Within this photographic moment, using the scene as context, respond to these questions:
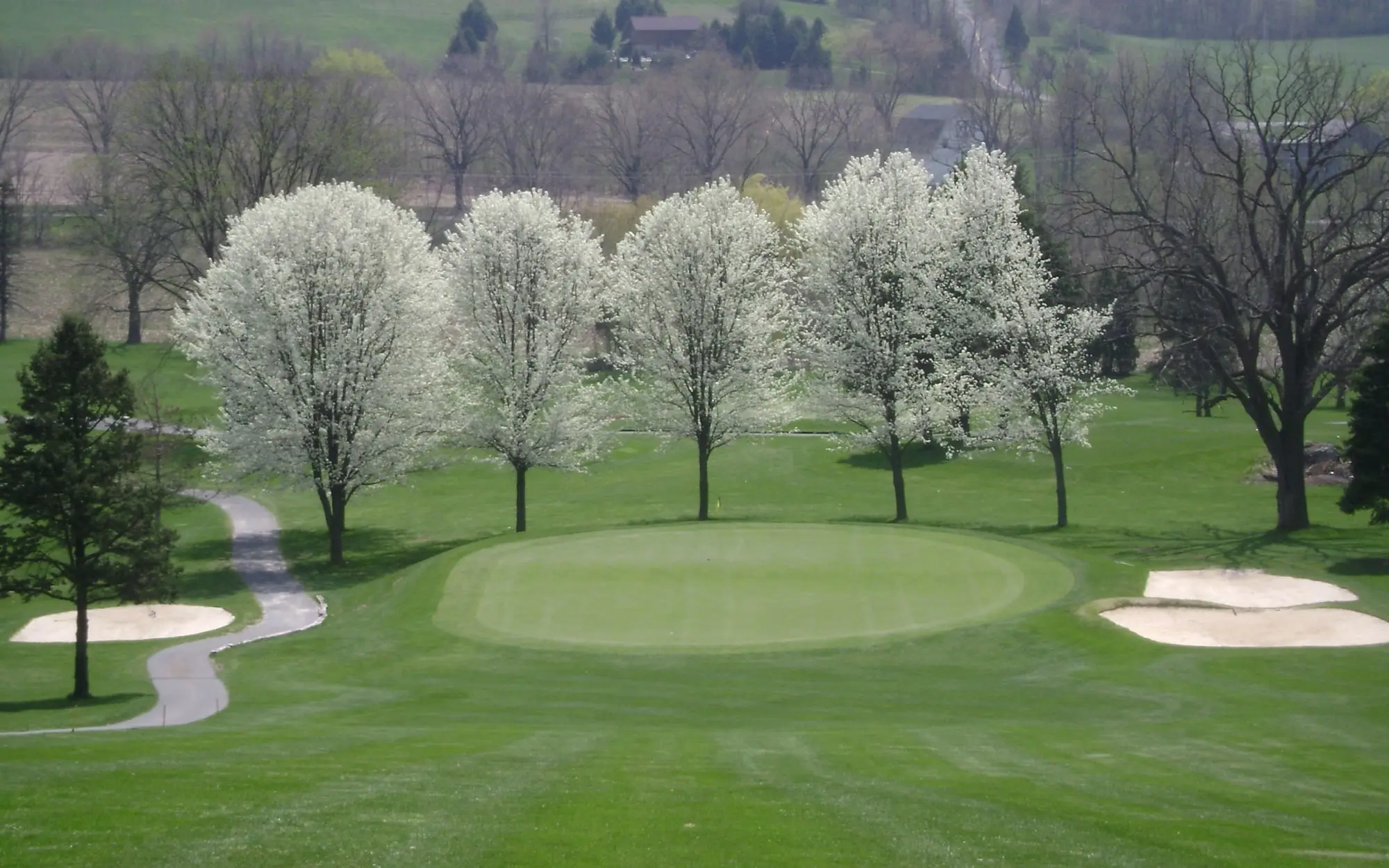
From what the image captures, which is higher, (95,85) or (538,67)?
(538,67)

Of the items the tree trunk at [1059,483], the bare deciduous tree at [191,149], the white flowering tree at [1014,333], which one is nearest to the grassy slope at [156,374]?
the bare deciduous tree at [191,149]

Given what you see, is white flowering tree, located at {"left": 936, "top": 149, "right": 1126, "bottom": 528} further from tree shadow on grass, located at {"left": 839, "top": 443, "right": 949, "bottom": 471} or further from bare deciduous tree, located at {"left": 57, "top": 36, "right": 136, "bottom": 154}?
bare deciduous tree, located at {"left": 57, "top": 36, "right": 136, "bottom": 154}

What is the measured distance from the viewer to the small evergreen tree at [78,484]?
27.2m

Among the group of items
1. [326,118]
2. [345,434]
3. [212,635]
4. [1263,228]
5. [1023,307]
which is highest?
[326,118]

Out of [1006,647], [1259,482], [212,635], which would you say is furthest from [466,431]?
[1259,482]

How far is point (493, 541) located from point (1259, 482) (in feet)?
107

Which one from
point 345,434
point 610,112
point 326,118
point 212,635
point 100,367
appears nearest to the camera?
point 100,367

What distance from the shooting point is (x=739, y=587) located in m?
32.5

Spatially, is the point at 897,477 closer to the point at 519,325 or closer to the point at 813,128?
the point at 519,325

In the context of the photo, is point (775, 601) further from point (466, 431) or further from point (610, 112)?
point (610, 112)

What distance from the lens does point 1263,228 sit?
81.2m

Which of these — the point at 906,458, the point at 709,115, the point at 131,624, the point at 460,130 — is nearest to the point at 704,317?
the point at 906,458

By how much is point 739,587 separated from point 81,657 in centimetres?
1441

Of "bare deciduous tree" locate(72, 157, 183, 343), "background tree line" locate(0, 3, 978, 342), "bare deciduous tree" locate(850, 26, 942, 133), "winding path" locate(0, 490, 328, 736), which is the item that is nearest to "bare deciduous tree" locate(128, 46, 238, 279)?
"bare deciduous tree" locate(72, 157, 183, 343)
